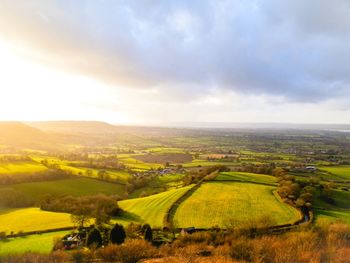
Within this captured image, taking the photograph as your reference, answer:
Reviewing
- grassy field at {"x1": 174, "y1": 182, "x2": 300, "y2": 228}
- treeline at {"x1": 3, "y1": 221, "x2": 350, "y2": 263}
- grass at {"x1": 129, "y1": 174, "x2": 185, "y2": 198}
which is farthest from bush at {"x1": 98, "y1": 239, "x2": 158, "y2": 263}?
grass at {"x1": 129, "y1": 174, "x2": 185, "y2": 198}

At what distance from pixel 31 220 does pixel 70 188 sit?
2376 cm

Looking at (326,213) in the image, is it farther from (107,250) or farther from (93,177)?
(93,177)

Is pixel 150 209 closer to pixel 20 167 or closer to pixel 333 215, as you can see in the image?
pixel 333 215

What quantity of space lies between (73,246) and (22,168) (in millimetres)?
51867

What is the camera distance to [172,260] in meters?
22.7

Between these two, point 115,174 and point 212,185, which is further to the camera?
point 115,174

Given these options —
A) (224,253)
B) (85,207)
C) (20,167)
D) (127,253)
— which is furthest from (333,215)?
(20,167)

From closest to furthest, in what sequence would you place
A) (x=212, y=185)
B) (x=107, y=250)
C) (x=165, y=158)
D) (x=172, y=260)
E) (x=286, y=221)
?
1. (x=172, y=260)
2. (x=107, y=250)
3. (x=286, y=221)
4. (x=212, y=185)
5. (x=165, y=158)

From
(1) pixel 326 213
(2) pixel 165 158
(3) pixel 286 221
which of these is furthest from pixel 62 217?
(2) pixel 165 158

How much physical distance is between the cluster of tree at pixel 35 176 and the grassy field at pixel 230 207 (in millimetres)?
36386

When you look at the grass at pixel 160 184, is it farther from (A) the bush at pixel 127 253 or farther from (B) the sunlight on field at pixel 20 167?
(A) the bush at pixel 127 253

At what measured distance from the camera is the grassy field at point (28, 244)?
31816 mm

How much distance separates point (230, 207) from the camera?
1918 inches

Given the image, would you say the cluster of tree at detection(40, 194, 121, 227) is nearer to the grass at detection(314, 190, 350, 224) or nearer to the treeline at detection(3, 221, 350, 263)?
the treeline at detection(3, 221, 350, 263)
